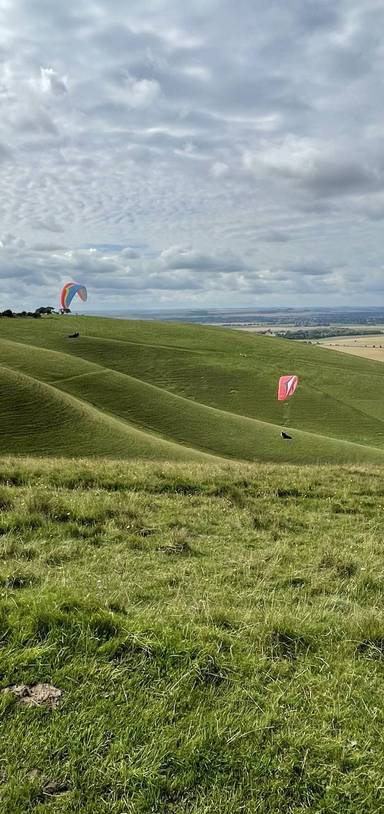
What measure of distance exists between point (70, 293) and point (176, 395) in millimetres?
33963

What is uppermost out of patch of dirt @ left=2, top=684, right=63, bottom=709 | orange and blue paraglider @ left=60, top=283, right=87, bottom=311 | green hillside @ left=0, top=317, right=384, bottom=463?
orange and blue paraglider @ left=60, top=283, right=87, bottom=311

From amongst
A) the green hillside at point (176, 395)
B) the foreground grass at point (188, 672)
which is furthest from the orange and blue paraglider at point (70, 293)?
the foreground grass at point (188, 672)

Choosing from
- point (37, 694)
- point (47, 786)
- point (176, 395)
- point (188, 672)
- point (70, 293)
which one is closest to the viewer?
point (47, 786)

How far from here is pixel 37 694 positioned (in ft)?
15.4

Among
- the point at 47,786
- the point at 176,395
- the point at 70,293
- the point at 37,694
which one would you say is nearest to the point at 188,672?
the point at 37,694

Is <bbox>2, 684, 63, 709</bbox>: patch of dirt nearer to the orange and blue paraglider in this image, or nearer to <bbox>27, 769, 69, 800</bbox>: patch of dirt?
<bbox>27, 769, 69, 800</bbox>: patch of dirt

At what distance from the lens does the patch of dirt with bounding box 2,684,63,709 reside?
4.55 meters

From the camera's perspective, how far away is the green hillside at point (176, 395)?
129 ft

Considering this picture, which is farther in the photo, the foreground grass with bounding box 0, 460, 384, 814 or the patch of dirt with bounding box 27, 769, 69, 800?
the foreground grass with bounding box 0, 460, 384, 814

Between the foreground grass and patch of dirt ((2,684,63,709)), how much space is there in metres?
0.07

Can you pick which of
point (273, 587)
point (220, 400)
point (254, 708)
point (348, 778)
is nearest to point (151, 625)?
point (254, 708)

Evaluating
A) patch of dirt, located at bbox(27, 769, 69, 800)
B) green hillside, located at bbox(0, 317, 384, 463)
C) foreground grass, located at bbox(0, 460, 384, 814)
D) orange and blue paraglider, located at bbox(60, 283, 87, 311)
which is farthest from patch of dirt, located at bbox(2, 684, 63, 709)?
orange and blue paraglider, located at bbox(60, 283, 87, 311)

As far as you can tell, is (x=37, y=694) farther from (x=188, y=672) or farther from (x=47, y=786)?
(x=188, y=672)

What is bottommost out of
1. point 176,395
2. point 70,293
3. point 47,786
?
point 176,395
